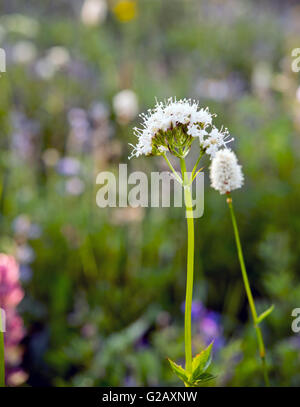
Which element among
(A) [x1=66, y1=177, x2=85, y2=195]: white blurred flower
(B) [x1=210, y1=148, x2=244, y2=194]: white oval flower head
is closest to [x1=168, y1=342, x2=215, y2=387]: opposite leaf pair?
(B) [x1=210, y1=148, x2=244, y2=194]: white oval flower head

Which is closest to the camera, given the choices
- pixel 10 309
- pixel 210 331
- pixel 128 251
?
pixel 10 309

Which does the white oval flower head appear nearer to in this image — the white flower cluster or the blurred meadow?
the white flower cluster

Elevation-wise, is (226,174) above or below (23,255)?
above

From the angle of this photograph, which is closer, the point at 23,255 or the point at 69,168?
the point at 23,255

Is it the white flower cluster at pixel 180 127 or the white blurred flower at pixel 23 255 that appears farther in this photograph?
the white blurred flower at pixel 23 255

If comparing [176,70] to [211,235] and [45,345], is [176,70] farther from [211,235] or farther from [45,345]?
[45,345]

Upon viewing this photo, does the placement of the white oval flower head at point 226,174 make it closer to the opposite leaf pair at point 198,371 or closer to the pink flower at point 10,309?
the opposite leaf pair at point 198,371

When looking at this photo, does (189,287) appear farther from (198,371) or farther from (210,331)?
(210,331)

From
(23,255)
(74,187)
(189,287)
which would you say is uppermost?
(74,187)

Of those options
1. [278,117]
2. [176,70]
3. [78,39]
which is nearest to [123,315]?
[278,117]

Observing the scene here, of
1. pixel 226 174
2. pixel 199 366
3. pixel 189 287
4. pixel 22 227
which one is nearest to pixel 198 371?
pixel 199 366

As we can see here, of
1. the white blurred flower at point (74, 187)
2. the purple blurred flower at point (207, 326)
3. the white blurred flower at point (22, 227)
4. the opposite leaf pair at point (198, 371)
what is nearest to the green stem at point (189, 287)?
the opposite leaf pair at point (198, 371)
